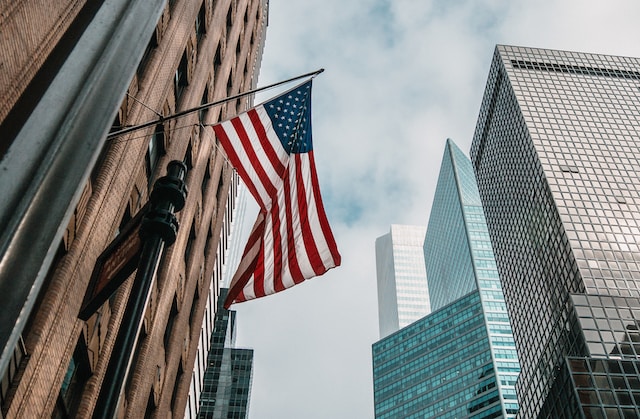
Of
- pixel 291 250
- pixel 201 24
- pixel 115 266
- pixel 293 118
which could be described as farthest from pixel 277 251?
pixel 201 24

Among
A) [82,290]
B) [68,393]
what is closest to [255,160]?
[82,290]

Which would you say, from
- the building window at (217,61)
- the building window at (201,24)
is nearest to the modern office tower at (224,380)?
the building window at (217,61)

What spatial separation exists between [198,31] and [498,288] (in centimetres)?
16580

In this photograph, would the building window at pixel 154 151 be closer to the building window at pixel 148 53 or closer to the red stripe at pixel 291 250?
the building window at pixel 148 53

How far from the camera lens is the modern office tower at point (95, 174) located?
10.8 ft

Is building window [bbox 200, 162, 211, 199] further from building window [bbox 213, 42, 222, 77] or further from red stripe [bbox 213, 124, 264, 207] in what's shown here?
red stripe [bbox 213, 124, 264, 207]

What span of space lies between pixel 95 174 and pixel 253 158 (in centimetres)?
346

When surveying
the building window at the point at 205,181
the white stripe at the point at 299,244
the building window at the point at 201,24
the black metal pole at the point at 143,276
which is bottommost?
the black metal pole at the point at 143,276

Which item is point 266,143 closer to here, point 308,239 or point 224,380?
point 308,239

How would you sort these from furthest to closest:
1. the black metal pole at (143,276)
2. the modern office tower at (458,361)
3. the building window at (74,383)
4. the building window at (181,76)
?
the modern office tower at (458,361) < the building window at (181,76) < the building window at (74,383) < the black metal pole at (143,276)

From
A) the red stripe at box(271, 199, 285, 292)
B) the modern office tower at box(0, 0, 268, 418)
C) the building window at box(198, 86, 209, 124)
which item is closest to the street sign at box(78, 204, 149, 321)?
the modern office tower at box(0, 0, 268, 418)

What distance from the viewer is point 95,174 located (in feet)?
44.3

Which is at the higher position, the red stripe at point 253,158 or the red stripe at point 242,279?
the red stripe at point 253,158

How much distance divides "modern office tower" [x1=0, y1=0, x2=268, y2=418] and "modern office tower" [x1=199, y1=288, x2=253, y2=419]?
9087 cm
